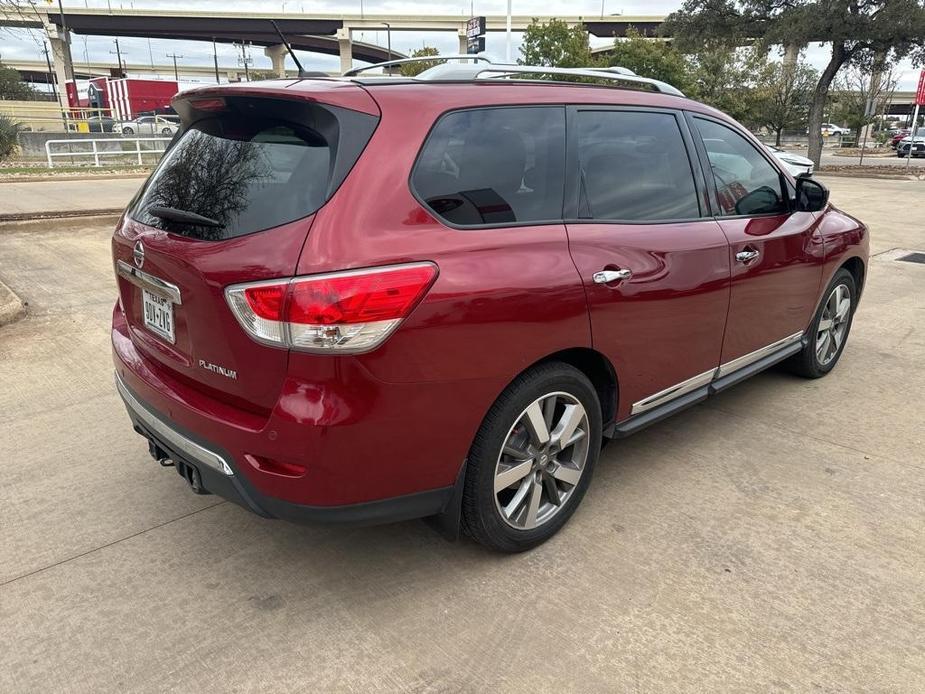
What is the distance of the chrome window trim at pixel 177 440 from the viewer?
2258 mm

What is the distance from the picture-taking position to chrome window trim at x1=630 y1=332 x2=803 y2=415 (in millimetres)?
3112

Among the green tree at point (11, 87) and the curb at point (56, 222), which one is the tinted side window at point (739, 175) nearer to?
the curb at point (56, 222)

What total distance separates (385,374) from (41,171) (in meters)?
21.3

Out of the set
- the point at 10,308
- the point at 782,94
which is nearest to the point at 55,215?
the point at 10,308

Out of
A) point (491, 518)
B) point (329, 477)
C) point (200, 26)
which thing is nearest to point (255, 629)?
point (329, 477)

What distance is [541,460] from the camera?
265cm

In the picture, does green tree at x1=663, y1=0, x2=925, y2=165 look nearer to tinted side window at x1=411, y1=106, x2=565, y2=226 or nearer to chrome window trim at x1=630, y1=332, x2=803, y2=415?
chrome window trim at x1=630, y1=332, x2=803, y2=415

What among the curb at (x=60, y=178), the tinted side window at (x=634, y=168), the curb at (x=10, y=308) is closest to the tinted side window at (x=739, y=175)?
the tinted side window at (x=634, y=168)

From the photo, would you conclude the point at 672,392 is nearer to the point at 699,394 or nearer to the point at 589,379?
the point at 699,394

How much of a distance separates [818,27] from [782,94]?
68.6 ft

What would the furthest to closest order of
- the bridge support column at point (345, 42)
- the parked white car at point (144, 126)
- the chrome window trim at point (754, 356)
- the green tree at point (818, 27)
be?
the bridge support column at point (345, 42) → the parked white car at point (144, 126) → the green tree at point (818, 27) → the chrome window trim at point (754, 356)

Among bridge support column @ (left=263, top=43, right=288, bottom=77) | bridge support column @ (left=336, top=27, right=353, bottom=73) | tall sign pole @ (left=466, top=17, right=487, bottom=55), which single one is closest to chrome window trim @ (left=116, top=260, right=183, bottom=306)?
tall sign pole @ (left=466, top=17, right=487, bottom=55)

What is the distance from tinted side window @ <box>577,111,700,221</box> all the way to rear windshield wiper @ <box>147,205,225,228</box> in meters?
1.35

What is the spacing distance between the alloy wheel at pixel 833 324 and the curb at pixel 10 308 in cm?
593
